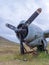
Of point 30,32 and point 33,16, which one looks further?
point 33,16

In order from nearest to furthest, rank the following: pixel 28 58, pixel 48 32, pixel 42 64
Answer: pixel 42 64 < pixel 28 58 < pixel 48 32

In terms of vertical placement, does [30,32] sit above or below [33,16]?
below

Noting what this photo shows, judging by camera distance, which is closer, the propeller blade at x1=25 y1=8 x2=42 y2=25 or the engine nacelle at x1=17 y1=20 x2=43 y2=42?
the engine nacelle at x1=17 y1=20 x2=43 y2=42

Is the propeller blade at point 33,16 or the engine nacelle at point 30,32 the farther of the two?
the propeller blade at point 33,16

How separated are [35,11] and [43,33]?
9.64 feet

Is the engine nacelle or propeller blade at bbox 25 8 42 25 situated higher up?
propeller blade at bbox 25 8 42 25

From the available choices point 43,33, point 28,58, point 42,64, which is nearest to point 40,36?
point 43,33

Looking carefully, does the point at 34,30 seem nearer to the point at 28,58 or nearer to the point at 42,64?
the point at 28,58

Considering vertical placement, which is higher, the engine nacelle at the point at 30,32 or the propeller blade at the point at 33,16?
the propeller blade at the point at 33,16

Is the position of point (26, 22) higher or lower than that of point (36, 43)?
higher

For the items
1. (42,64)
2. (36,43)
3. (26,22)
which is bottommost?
(42,64)

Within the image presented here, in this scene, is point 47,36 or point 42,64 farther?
point 47,36

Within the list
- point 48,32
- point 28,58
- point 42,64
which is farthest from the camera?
point 48,32

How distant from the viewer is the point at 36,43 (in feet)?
117
